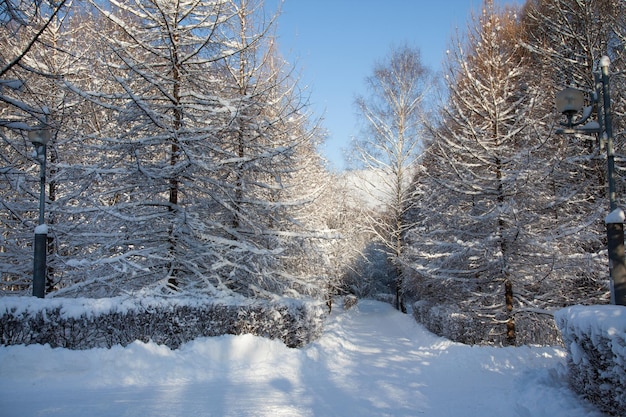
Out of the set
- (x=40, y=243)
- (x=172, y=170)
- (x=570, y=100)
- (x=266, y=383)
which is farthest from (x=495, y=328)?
(x=40, y=243)

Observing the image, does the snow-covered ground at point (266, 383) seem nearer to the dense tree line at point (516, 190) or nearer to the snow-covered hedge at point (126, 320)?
the snow-covered hedge at point (126, 320)

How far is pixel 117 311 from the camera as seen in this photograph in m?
7.04

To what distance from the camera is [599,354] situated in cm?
443

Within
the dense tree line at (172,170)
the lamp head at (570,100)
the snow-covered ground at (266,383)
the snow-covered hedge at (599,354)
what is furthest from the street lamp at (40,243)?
the lamp head at (570,100)

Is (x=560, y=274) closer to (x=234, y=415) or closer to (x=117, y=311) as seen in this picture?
(x=234, y=415)

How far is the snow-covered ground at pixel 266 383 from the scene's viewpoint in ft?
17.1

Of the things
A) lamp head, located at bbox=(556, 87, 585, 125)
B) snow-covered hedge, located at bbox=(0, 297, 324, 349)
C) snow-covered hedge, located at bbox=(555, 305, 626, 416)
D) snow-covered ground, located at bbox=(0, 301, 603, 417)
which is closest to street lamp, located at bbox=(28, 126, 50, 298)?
snow-covered hedge, located at bbox=(0, 297, 324, 349)

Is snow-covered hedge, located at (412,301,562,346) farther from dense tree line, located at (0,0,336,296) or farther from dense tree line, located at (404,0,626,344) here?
dense tree line, located at (0,0,336,296)

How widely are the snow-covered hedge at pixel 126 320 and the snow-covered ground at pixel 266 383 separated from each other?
0.89 feet

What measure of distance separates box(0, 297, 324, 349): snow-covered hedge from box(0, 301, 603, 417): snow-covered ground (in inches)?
10.6

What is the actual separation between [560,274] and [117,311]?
33.7 feet

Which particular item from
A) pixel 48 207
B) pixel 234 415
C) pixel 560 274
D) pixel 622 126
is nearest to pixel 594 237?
pixel 560 274

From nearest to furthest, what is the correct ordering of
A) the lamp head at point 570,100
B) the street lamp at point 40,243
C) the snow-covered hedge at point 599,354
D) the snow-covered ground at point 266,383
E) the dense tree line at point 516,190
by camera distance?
the snow-covered hedge at point 599,354
the snow-covered ground at point 266,383
the lamp head at point 570,100
the street lamp at point 40,243
the dense tree line at point 516,190

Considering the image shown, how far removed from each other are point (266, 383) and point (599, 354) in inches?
189
